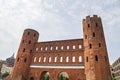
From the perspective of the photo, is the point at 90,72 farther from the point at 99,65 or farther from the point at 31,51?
the point at 31,51

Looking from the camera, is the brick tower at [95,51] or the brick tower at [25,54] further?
the brick tower at [25,54]

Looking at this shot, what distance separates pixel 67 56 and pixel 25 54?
11131mm

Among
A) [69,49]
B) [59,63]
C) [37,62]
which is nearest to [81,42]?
[69,49]

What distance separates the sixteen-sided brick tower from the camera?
21.3 metres

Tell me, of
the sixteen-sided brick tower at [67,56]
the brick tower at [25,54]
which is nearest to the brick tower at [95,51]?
the sixteen-sided brick tower at [67,56]

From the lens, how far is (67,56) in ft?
84.9

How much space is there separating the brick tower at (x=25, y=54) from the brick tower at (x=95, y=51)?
14542 mm

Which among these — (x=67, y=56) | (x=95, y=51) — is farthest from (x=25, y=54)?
(x=95, y=51)

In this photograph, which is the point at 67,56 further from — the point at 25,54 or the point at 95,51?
the point at 25,54

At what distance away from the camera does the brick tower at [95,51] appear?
65.9 ft

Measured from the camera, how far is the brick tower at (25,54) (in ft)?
88.4

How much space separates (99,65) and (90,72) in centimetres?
209

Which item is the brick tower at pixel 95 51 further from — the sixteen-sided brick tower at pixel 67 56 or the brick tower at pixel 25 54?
the brick tower at pixel 25 54

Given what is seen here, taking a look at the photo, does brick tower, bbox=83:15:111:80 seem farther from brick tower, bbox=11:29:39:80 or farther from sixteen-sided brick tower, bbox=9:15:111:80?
brick tower, bbox=11:29:39:80
